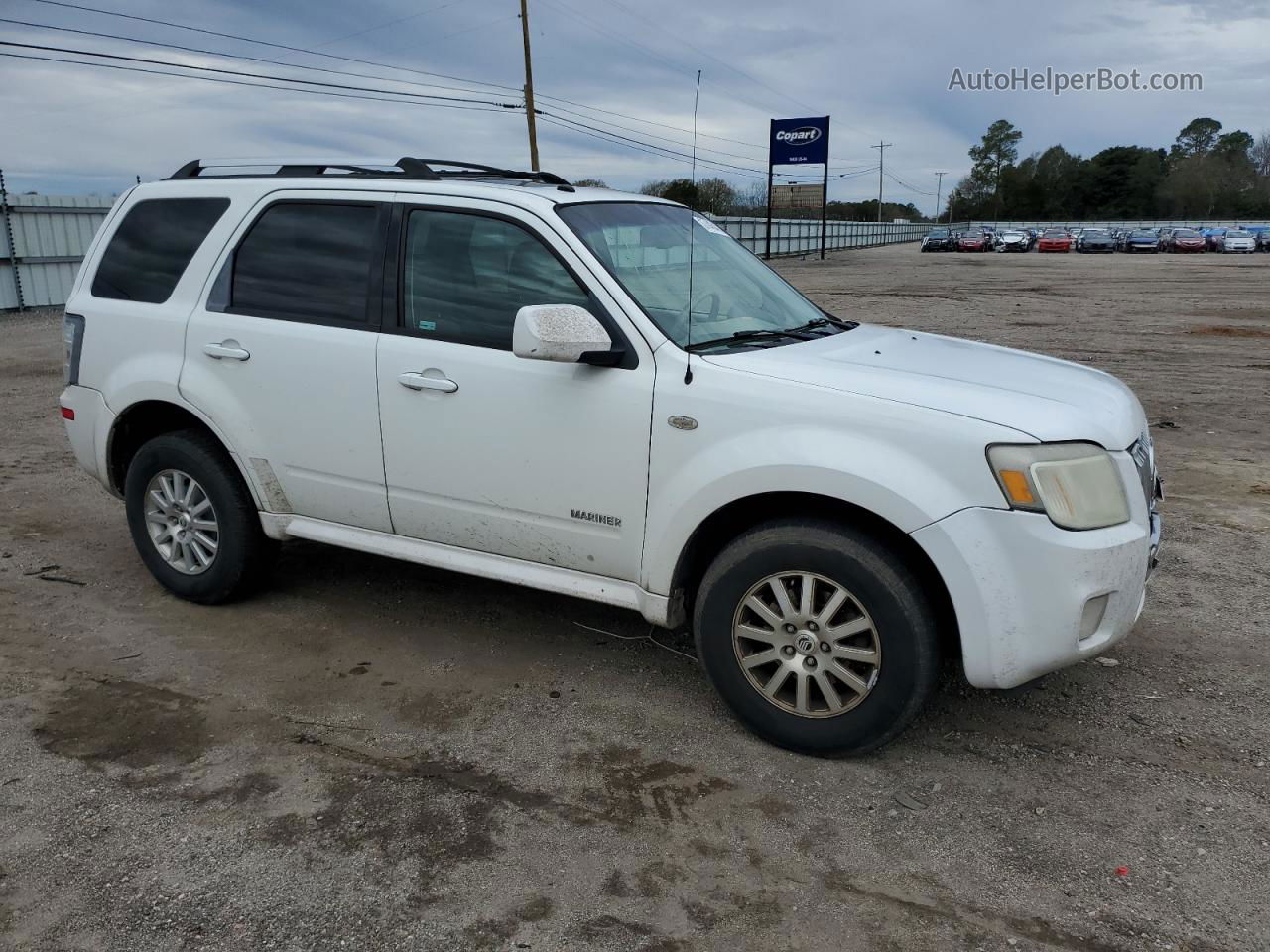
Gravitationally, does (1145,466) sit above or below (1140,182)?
below

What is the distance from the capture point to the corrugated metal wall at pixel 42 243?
19.3 m

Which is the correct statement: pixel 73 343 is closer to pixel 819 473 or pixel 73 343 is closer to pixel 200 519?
pixel 200 519

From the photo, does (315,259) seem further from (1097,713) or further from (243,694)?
(1097,713)

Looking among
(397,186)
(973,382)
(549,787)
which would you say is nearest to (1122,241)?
(973,382)

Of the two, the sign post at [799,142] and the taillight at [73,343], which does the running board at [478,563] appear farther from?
the sign post at [799,142]

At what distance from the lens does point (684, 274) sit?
4.11 m

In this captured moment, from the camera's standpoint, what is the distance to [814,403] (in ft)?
10.9

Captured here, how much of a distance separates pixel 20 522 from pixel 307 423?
3175 millimetres

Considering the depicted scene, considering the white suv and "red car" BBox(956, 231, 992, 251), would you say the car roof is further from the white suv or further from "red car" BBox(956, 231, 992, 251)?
"red car" BBox(956, 231, 992, 251)

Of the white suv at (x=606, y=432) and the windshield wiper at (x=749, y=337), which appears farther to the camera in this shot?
the windshield wiper at (x=749, y=337)

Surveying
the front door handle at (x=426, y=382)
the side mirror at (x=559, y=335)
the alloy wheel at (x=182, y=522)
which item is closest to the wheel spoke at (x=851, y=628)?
the side mirror at (x=559, y=335)

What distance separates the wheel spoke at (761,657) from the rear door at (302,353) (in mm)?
1701

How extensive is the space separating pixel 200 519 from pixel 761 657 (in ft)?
9.35

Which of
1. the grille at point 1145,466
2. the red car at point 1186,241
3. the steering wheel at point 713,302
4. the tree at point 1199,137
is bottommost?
the grille at point 1145,466
